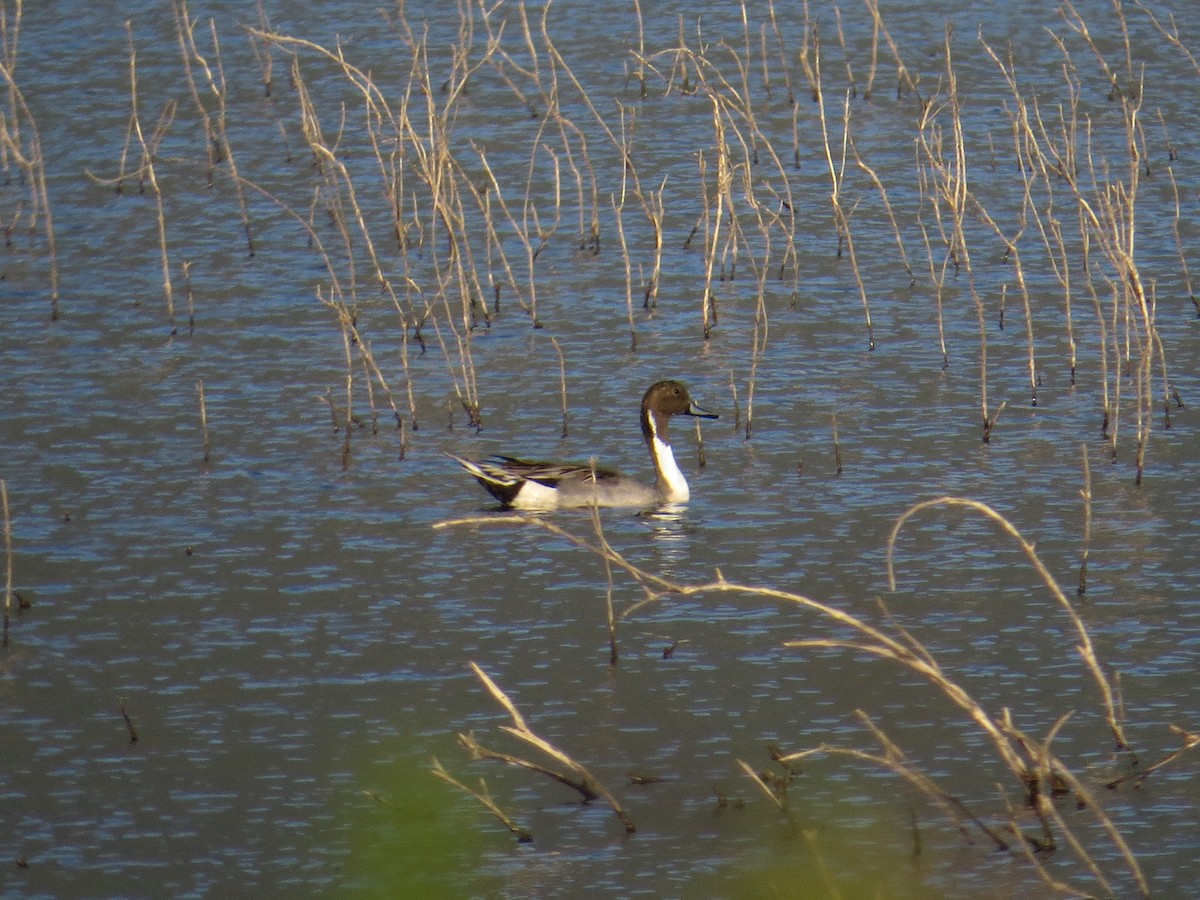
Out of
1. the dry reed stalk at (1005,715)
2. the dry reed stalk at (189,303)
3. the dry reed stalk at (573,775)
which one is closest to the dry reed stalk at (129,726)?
the dry reed stalk at (573,775)

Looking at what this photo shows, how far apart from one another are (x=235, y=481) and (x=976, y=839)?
5970 mm

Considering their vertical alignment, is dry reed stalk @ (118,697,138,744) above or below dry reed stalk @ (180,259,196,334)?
below

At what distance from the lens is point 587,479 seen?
37.6 ft

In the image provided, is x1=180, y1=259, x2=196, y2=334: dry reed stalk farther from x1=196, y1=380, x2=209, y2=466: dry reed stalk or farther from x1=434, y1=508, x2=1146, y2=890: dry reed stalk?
x1=434, y1=508, x2=1146, y2=890: dry reed stalk

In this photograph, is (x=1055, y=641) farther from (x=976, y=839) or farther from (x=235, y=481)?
(x=235, y=481)

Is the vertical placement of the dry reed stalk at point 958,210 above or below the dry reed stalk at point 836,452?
above

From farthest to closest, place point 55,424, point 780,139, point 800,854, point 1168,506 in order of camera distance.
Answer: point 780,139, point 55,424, point 1168,506, point 800,854

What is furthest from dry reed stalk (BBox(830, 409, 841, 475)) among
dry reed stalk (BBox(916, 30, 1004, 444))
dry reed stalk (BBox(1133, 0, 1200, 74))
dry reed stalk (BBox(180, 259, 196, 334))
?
dry reed stalk (BBox(180, 259, 196, 334))

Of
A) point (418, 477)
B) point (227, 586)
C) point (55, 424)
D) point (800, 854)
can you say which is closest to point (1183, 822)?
point (800, 854)

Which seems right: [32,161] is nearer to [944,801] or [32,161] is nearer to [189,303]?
[189,303]

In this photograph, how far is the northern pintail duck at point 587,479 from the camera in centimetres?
1155

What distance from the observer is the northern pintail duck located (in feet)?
37.9

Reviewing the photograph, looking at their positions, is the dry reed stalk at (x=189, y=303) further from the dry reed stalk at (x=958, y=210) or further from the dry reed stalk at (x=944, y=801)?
the dry reed stalk at (x=944, y=801)

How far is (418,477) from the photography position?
12250mm
